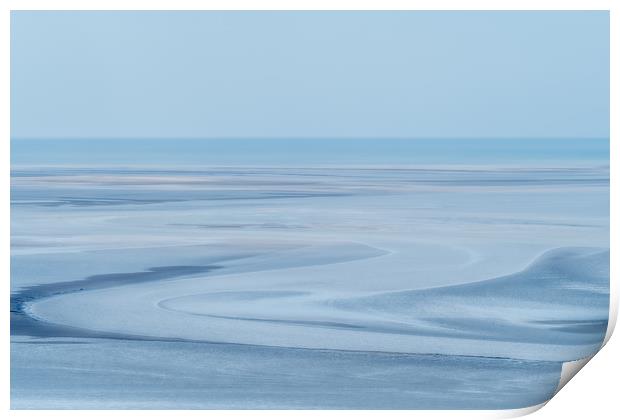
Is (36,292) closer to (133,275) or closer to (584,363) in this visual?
(133,275)

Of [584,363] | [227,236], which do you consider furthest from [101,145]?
[584,363]

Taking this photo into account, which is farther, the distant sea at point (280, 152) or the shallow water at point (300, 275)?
the distant sea at point (280, 152)

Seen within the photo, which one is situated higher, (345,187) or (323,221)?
(345,187)

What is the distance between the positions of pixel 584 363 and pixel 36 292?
1.99m

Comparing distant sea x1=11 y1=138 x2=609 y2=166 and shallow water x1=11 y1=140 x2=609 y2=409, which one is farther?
distant sea x1=11 y1=138 x2=609 y2=166

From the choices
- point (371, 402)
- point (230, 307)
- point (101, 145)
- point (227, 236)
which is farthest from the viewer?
point (101, 145)

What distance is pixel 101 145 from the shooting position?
4711 millimetres

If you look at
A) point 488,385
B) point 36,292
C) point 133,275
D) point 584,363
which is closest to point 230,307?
point 133,275

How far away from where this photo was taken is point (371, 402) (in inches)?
134

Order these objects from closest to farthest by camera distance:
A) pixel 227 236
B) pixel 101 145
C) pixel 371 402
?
pixel 371 402 → pixel 227 236 → pixel 101 145

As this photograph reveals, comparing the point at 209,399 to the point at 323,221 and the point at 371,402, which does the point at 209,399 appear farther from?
the point at 323,221

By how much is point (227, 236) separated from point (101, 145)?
0.82 metres

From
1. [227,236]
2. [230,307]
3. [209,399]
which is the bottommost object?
[209,399]
